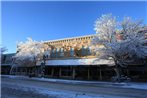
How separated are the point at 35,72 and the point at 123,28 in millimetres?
22720

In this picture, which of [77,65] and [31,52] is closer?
[77,65]

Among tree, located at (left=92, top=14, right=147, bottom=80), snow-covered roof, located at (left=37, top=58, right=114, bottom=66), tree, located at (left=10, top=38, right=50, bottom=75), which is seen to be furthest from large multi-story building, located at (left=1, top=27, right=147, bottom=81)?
tree, located at (left=92, top=14, right=147, bottom=80)

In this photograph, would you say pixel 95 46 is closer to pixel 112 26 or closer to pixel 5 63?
pixel 112 26

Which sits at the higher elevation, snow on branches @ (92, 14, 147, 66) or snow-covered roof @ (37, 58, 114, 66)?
snow on branches @ (92, 14, 147, 66)

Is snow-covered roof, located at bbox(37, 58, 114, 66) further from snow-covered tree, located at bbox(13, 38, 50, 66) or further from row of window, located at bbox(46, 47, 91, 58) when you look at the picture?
snow-covered tree, located at bbox(13, 38, 50, 66)

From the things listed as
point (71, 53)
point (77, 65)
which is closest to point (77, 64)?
point (77, 65)

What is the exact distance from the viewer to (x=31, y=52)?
128ft

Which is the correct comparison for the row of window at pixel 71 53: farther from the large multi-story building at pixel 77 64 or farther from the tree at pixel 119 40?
the tree at pixel 119 40

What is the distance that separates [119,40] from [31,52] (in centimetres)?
1913

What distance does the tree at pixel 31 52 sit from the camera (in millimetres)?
38719

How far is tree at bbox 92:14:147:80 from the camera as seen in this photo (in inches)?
1015

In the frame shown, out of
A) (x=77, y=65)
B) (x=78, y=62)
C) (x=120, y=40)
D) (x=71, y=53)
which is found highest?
(x=120, y=40)

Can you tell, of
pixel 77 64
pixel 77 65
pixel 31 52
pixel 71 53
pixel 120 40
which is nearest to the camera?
pixel 120 40

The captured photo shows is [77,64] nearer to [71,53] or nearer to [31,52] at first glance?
[71,53]
